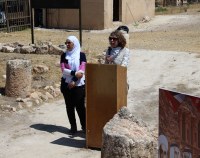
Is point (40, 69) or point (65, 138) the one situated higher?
point (40, 69)

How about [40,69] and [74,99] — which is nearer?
[74,99]

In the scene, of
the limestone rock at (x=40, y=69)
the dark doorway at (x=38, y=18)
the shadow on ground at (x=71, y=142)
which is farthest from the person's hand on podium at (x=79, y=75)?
the dark doorway at (x=38, y=18)

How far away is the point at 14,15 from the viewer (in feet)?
77.7

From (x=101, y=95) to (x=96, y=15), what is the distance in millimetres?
17311

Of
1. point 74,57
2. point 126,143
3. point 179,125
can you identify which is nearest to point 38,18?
point 74,57

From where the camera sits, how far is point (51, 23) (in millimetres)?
25203

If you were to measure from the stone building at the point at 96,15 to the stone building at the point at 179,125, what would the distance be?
1979 centimetres

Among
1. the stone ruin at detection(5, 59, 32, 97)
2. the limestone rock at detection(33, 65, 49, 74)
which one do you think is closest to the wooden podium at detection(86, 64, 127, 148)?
the stone ruin at detection(5, 59, 32, 97)

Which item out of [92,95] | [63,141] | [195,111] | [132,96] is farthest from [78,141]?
[195,111]

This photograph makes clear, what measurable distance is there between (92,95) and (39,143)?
3.85ft

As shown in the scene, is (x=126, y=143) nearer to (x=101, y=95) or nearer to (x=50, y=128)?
(x=101, y=95)

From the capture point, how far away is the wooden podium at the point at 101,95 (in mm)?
6742

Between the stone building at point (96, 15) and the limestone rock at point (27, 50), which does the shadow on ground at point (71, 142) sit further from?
the stone building at point (96, 15)

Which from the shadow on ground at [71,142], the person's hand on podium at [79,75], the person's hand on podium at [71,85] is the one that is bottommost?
the shadow on ground at [71,142]
